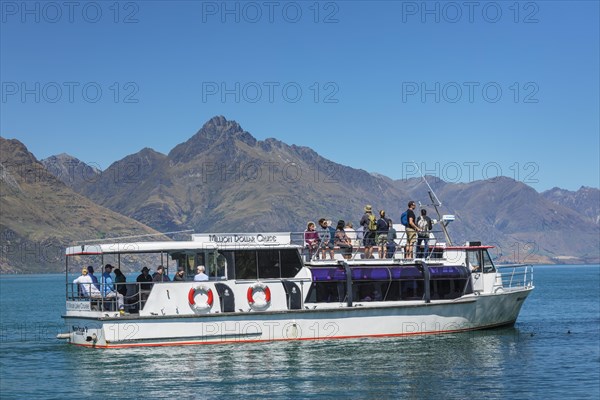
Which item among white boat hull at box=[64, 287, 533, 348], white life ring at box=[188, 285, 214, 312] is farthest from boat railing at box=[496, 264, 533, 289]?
white life ring at box=[188, 285, 214, 312]

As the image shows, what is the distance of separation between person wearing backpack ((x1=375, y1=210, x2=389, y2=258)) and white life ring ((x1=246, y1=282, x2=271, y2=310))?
570 centimetres

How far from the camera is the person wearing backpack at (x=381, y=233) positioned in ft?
126

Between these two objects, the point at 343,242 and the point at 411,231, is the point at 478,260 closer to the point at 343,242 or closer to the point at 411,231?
the point at 411,231

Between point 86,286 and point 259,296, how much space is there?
7.50m

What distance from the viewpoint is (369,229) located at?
38.6 meters

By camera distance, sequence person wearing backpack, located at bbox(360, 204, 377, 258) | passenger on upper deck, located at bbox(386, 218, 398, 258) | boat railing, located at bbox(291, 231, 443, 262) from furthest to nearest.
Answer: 1. passenger on upper deck, located at bbox(386, 218, 398, 258)
2. boat railing, located at bbox(291, 231, 443, 262)
3. person wearing backpack, located at bbox(360, 204, 377, 258)

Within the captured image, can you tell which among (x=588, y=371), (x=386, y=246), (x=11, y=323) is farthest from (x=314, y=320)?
(x=11, y=323)

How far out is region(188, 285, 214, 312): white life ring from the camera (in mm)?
35562

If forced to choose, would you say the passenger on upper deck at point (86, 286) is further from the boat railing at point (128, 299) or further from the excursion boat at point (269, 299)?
the excursion boat at point (269, 299)

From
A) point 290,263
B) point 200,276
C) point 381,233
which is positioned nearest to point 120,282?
point 200,276

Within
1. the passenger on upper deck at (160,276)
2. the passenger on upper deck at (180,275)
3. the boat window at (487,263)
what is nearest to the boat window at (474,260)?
the boat window at (487,263)

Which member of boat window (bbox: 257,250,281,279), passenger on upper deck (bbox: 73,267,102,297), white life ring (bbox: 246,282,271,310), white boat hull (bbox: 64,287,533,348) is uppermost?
boat window (bbox: 257,250,281,279)

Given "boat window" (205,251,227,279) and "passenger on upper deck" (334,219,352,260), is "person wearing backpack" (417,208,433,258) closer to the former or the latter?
"passenger on upper deck" (334,219,352,260)

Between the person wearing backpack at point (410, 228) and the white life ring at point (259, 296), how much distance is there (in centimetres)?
720
